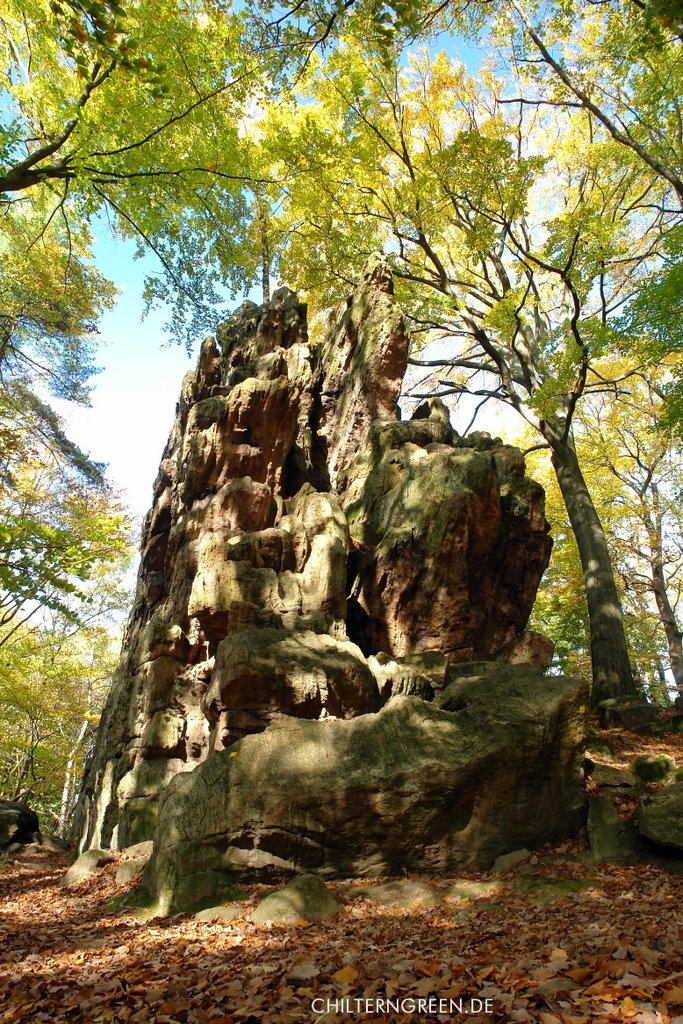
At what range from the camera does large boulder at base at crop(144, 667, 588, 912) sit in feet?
22.1

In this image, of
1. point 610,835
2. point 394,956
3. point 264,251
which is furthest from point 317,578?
point 264,251

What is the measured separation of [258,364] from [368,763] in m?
10.2

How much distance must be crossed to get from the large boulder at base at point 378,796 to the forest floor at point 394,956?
35 centimetres

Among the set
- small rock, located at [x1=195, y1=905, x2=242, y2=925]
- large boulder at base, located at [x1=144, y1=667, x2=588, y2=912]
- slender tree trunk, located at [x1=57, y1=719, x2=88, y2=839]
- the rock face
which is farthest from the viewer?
slender tree trunk, located at [x1=57, y1=719, x2=88, y2=839]

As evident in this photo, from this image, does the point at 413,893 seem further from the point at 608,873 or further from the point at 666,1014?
the point at 666,1014

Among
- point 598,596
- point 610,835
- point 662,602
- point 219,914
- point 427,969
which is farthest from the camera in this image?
point 662,602

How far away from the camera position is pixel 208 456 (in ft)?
42.4

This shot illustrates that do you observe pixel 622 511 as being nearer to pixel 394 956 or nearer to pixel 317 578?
pixel 317 578

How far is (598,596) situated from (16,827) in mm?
14816

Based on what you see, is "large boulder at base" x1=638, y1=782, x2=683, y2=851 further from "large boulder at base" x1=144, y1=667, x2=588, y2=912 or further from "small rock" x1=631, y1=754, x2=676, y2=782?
"small rock" x1=631, y1=754, x2=676, y2=782

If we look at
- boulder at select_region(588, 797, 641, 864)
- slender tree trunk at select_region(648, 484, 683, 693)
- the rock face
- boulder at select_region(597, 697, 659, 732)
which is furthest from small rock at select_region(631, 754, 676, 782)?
slender tree trunk at select_region(648, 484, 683, 693)

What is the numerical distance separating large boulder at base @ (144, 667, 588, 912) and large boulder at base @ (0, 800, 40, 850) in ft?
30.0

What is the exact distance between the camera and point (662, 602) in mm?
21672

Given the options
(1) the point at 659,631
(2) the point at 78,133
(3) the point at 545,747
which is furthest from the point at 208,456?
(1) the point at 659,631
